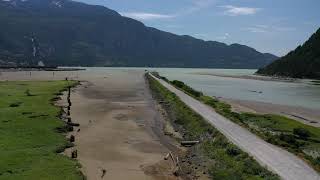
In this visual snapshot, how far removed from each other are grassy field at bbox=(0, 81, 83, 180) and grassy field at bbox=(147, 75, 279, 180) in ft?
25.9

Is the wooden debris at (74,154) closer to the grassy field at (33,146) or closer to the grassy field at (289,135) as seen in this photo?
the grassy field at (33,146)

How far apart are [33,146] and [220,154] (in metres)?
12.2

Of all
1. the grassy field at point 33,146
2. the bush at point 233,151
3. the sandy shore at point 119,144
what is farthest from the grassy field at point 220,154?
the grassy field at point 33,146

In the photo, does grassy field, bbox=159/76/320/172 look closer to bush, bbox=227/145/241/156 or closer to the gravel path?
the gravel path

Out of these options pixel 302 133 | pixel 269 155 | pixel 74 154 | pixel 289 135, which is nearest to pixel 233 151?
pixel 269 155

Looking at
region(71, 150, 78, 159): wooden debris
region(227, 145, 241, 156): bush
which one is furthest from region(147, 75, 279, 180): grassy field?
region(71, 150, 78, 159): wooden debris

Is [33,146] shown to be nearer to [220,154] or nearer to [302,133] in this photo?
[220,154]

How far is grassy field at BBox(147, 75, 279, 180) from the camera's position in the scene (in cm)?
2423

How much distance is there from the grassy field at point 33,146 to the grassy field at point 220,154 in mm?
7881

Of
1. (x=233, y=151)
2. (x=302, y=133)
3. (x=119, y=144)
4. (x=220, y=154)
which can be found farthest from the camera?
(x=302, y=133)

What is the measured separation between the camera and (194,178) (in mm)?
25891

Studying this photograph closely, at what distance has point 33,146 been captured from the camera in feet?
103

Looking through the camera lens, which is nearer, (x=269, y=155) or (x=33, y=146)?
(x=269, y=155)

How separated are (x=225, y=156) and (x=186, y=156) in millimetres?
3841
